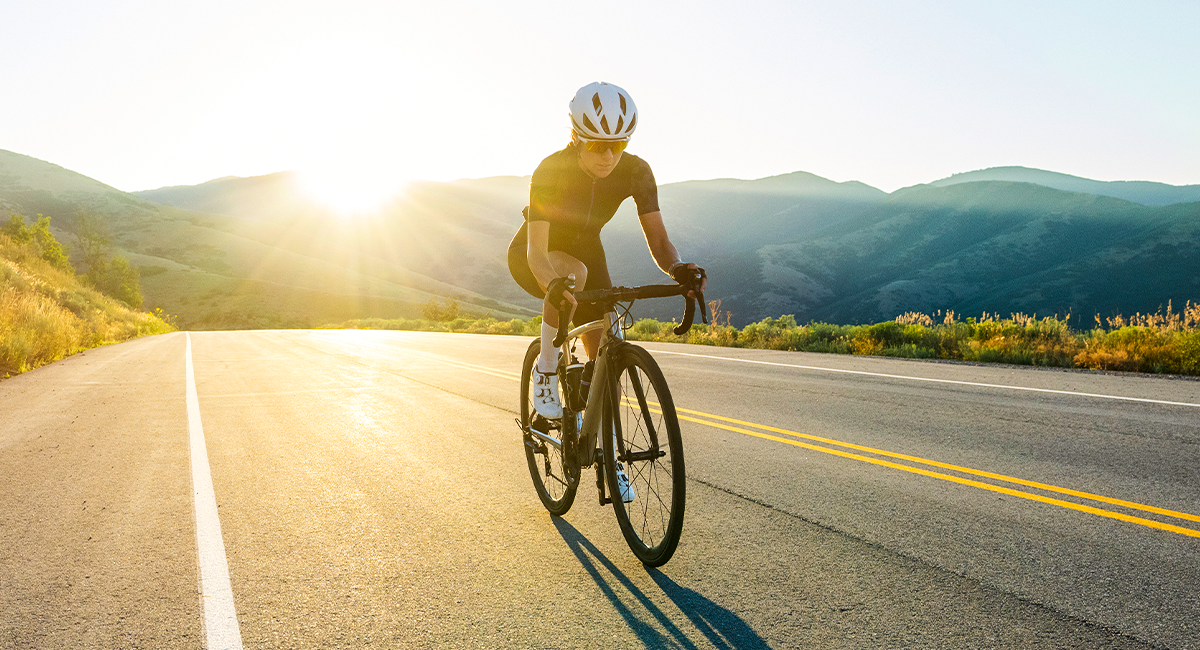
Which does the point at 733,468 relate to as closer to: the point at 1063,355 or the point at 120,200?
the point at 1063,355

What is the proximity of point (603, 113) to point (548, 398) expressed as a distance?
1690mm

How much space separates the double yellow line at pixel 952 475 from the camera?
13.3 feet

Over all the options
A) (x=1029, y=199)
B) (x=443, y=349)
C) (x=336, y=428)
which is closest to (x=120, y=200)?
(x=443, y=349)

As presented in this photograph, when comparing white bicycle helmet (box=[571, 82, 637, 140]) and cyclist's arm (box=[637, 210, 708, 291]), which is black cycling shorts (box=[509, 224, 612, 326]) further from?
white bicycle helmet (box=[571, 82, 637, 140])

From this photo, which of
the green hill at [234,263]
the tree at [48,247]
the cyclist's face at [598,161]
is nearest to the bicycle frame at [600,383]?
the cyclist's face at [598,161]

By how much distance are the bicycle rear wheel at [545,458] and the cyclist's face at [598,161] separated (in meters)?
1.02

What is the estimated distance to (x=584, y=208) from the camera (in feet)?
12.8

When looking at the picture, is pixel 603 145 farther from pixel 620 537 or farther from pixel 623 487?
pixel 620 537

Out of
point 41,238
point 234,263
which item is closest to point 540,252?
point 41,238

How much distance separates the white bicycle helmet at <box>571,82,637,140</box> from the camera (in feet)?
11.3

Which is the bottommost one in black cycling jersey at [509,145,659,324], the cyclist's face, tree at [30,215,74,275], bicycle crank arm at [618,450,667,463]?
bicycle crank arm at [618,450,667,463]

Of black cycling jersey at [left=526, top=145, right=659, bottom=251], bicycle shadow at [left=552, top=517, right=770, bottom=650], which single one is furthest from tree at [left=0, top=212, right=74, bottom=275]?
bicycle shadow at [left=552, top=517, right=770, bottom=650]

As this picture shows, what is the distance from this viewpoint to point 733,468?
5.25 metres

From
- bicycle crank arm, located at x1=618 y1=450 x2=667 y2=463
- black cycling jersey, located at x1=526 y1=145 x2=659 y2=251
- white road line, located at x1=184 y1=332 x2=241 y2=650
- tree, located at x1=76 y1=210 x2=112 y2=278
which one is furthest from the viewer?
tree, located at x1=76 y1=210 x2=112 y2=278
